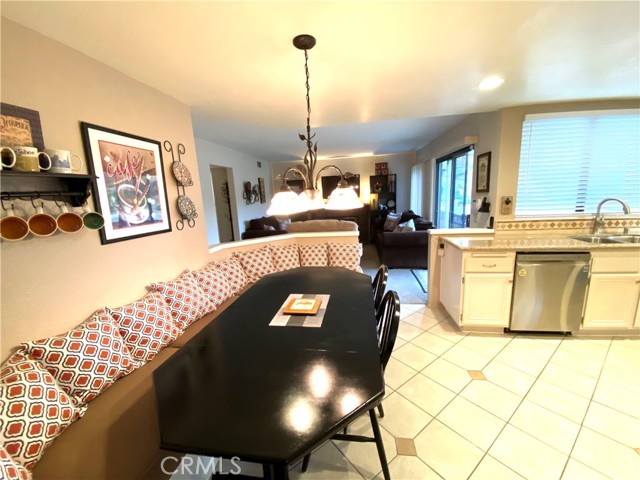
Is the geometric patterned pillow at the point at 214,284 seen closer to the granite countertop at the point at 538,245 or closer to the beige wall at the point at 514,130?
the granite countertop at the point at 538,245

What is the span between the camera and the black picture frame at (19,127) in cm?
110

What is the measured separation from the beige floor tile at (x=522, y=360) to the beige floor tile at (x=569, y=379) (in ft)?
0.15

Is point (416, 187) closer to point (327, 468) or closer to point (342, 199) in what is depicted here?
point (342, 199)

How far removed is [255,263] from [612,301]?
11.3ft

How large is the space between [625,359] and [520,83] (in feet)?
7.96

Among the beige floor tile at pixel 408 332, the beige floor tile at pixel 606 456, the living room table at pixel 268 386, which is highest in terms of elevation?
the living room table at pixel 268 386

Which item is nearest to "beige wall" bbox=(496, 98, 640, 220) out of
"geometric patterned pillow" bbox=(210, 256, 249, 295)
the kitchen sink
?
the kitchen sink

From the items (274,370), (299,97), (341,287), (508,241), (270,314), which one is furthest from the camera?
(508,241)

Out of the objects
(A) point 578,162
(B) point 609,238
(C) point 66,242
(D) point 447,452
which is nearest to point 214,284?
(C) point 66,242

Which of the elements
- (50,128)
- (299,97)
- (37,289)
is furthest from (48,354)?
(299,97)

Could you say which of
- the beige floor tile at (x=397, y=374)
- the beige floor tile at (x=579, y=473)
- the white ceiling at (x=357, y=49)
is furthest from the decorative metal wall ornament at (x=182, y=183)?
the beige floor tile at (x=579, y=473)

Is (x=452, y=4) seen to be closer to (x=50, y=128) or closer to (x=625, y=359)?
(x=50, y=128)

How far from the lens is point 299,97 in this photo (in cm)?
216

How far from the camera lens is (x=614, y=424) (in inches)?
58.9
